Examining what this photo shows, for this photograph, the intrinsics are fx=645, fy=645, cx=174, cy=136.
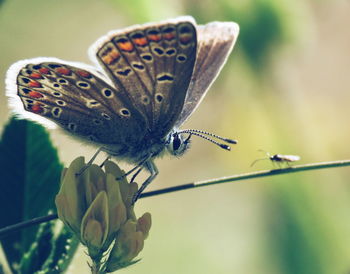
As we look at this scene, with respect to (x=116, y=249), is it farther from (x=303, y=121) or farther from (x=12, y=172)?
(x=303, y=121)

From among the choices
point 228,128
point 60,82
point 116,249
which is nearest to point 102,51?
point 60,82

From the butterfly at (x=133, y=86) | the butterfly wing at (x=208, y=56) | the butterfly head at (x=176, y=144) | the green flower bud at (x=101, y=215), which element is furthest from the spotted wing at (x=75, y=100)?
the green flower bud at (x=101, y=215)

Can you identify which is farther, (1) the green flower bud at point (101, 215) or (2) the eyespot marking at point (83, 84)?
(2) the eyespot marking at point (83, 84)

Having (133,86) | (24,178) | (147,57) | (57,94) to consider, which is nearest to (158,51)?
(147,57)

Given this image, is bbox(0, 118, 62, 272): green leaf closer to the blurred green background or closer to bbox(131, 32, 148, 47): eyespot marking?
the blurred green background

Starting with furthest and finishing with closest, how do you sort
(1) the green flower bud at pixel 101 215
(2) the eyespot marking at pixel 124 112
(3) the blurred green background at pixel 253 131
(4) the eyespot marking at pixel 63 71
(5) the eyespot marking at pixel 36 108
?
1. (3) the blurred green background at pixel 253 131
2. (2) the eyespot marking at pixel 124 112
3. (4) the eyespot marking at pixel 63 71
4. (5) the eyespot marking at pixel 36 108
5. (1) the green flower bud at pixel 101 215

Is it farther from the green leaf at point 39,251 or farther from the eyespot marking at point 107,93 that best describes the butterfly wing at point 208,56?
the green leaf at point 39,251

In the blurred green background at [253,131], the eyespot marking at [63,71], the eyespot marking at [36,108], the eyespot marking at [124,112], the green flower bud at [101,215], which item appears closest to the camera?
the green flower bud at [101,215]
